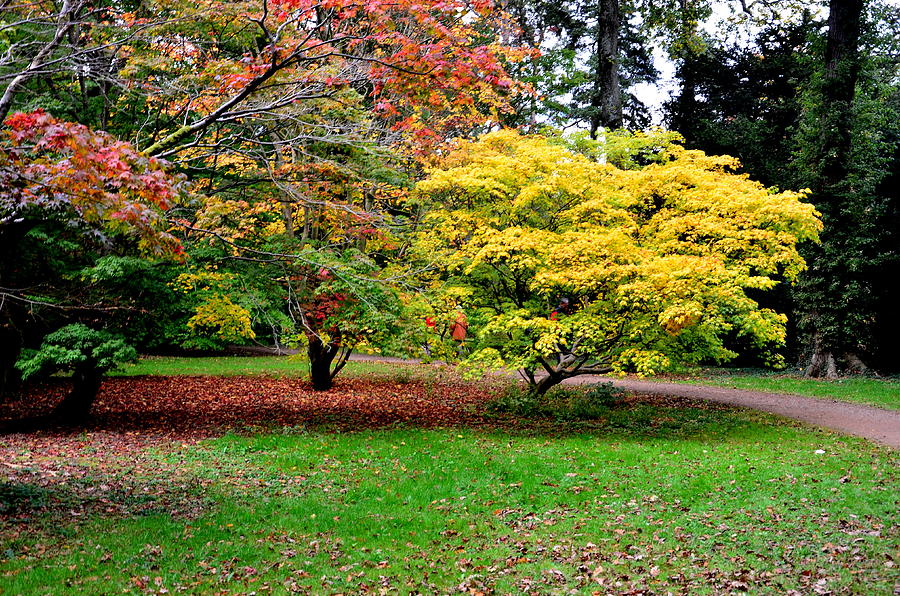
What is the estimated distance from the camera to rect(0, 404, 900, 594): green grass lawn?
5.35 metres

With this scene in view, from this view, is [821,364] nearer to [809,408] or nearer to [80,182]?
[809,408]

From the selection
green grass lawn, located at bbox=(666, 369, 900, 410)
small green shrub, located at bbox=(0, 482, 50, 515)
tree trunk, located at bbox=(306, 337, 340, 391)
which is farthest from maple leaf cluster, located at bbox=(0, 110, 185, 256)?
green grass lawn, located at bbox=(666, 369, 900, 410)

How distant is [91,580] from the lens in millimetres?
5020

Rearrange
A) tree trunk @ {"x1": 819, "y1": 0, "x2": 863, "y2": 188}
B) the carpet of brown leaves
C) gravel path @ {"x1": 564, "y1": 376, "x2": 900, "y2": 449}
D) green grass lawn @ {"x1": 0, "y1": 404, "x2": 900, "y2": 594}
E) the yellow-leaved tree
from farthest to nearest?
1. tree trunk @ {"x1": 819, "y1": 0, "x2": 863, "y2": 188}
2. gravel path @ {"x1": 564, "y1": 376, "x2": 900, "y2": 449}
3. the carpet of brown leaves
4. the yellow-leaved tree
5. green grass lawn @ {"x1": 0, "y1": 404, "x2": 900, "y2": 594}

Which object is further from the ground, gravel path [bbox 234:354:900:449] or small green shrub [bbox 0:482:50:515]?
gravel path [bbox 234:354:900:449]

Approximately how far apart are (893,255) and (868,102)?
4851 millimetres

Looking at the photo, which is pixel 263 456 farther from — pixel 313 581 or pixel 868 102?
pixel 868 102

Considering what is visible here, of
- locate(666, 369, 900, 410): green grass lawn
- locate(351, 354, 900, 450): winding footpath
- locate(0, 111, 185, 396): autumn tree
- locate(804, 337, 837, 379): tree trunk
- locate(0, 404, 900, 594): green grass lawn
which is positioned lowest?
locate(0, 404, 900, 594): green grass lawn

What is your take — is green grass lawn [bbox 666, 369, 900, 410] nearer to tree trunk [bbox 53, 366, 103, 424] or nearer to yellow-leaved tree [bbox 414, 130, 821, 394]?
yellow-leaved tree [bbox 414, 130, 821, 394]

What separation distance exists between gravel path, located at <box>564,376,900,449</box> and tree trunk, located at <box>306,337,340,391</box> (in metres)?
8.33

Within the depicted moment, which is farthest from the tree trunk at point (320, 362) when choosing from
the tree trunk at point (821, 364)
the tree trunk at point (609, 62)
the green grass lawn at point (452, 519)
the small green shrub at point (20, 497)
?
the tree trunk at point (821, 364)

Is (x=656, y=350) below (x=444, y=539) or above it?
above

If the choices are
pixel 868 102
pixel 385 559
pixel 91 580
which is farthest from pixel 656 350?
pixel 868 102

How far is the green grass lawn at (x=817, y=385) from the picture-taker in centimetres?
1691
